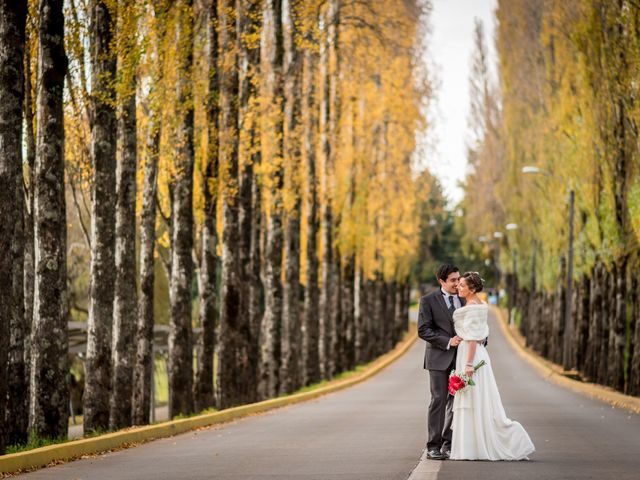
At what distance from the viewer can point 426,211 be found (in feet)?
297

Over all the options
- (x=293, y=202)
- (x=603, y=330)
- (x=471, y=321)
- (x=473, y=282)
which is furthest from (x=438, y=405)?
(x=603, y=330)

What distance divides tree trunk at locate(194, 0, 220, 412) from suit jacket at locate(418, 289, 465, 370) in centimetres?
1445

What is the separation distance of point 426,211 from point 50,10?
73.3 m

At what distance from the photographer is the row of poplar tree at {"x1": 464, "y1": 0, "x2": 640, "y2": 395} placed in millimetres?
36500

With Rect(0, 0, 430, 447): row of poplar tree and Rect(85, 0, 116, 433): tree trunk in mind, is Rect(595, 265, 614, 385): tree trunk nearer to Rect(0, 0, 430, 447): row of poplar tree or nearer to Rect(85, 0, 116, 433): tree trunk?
Rect(0, 0, 430, 447): row of poplar tree

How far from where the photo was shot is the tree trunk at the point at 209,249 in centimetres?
2748

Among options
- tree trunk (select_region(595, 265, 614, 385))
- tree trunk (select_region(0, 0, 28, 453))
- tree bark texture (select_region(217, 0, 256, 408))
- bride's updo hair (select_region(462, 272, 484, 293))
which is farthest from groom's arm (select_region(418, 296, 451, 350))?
tree trunk (select_region(595, 265, 614, 385))

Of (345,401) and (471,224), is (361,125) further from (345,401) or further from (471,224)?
(471,224)

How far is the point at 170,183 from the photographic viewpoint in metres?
31.8

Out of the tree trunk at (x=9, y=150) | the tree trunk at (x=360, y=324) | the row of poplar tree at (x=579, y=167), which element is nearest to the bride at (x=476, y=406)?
the tree trunk at (x=9, y=150)

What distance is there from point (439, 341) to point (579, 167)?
100 feet

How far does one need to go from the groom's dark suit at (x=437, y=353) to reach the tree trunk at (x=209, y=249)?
14443 mm

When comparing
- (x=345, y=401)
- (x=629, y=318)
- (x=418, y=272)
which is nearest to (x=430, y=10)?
(x=629, y=318)

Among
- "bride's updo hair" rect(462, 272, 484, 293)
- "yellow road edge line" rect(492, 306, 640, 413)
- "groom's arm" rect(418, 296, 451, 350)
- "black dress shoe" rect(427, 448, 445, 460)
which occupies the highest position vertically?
"bride's updo hair" rect(462, 272, 484, 293)
